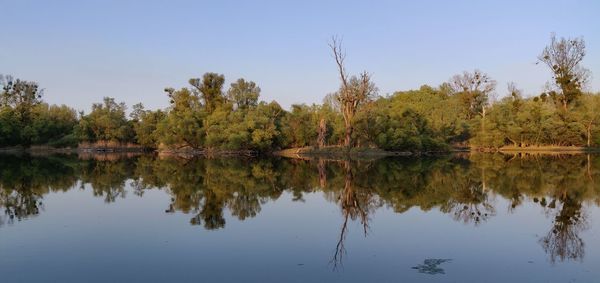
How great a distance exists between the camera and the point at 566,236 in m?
9.91

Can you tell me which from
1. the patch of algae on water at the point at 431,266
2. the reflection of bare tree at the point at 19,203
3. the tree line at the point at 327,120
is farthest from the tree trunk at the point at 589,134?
the reflection of bare tree at the point at 19,203

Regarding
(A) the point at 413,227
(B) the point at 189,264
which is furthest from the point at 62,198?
(A) the point at 413,227

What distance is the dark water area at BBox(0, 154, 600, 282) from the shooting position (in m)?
7.45

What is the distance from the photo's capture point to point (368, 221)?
11.7 meters

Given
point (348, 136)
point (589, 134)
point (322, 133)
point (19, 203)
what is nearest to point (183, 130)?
point (322, 133)

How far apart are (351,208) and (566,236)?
5447 mm

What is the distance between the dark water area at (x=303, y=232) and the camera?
7453mm

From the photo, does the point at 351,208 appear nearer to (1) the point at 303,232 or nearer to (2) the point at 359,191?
(1) the point at 303,232

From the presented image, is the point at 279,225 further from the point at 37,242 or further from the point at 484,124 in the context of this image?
the point at 484,124

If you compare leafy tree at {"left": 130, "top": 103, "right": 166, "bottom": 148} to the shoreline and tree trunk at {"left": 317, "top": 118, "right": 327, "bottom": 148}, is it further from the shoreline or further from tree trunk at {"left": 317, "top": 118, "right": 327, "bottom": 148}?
tree trunk at {"left": 317, "top": 118, "right": 327, "bottom": 148}

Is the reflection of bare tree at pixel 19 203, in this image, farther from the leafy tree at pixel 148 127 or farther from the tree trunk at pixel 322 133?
the leafy tree at pixel 148 127

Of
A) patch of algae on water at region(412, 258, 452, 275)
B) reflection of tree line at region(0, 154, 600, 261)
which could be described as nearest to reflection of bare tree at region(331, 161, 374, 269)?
reflection of tree line at region(0, 154, 600, 261)

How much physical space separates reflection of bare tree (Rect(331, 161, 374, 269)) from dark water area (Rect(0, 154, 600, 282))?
37mm

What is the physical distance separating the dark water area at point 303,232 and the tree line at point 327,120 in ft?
83.8
